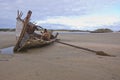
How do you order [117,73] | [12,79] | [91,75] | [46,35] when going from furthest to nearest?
[46,35] < [117,73] < [91,75] < [12,79]

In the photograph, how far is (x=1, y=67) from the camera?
286 inches

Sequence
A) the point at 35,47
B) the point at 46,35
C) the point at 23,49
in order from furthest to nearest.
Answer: the point at 46,35, the point at 35,47, the point at 23,49

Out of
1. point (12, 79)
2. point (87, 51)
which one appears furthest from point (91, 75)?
point (87, 51)

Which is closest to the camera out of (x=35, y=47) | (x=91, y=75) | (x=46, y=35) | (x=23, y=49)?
(x=91, y=75)

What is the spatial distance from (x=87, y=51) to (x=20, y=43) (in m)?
4.09

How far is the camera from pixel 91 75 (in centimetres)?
636

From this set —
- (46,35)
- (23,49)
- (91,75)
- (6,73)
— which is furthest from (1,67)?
(46,35)

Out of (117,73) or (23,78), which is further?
(117,73)

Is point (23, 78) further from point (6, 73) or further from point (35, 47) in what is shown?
point (35, 47)

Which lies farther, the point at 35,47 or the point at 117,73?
the point at 35,47

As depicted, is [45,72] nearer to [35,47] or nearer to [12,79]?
[12,79]

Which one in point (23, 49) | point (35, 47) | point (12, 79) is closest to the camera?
point (12, 79)

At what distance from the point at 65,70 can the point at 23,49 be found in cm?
686

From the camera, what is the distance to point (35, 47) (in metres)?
14.8
